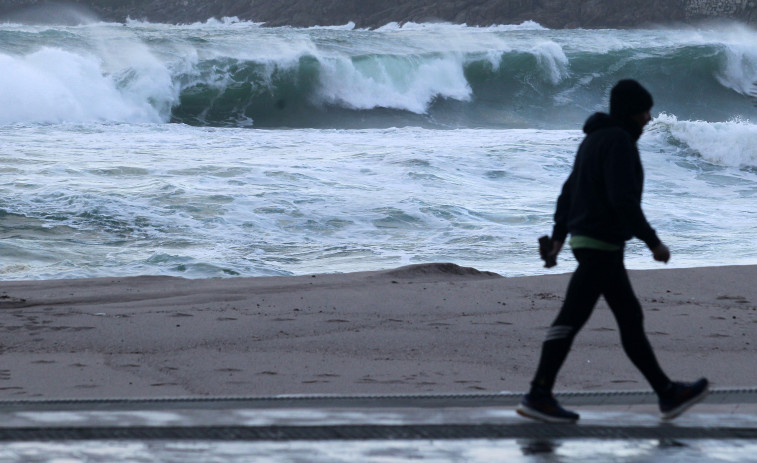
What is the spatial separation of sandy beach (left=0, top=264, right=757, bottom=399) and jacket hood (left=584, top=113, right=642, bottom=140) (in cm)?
145

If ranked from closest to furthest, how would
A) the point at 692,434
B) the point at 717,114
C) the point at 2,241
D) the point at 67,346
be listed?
the point at 692,434 → the point at 67,346 → the point at 2,241 → the point at 717,114

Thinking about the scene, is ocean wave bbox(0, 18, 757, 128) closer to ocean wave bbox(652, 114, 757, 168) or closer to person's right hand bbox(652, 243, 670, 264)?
ocean wave bbox(652, 114, 757, 168)

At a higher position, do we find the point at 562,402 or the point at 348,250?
the point at 562,402

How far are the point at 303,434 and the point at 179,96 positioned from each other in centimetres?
2351

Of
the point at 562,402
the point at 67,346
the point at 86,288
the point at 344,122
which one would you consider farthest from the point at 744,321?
the point at 344,122

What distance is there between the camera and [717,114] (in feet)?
101

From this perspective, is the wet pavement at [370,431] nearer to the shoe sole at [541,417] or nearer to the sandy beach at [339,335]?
the shoe sole at [541,417]

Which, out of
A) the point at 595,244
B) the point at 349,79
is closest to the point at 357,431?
the point at 595,244

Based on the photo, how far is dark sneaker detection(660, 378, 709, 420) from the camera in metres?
4.04

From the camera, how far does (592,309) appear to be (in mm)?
4012

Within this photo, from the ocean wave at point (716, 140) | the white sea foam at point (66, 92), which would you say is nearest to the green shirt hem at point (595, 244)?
the ocean wave at point (716, 140)

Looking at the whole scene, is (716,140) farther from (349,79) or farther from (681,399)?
(681,399)

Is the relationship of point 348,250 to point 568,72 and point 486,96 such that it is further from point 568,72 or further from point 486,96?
point 568,72

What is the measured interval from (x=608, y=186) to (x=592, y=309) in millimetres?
509
